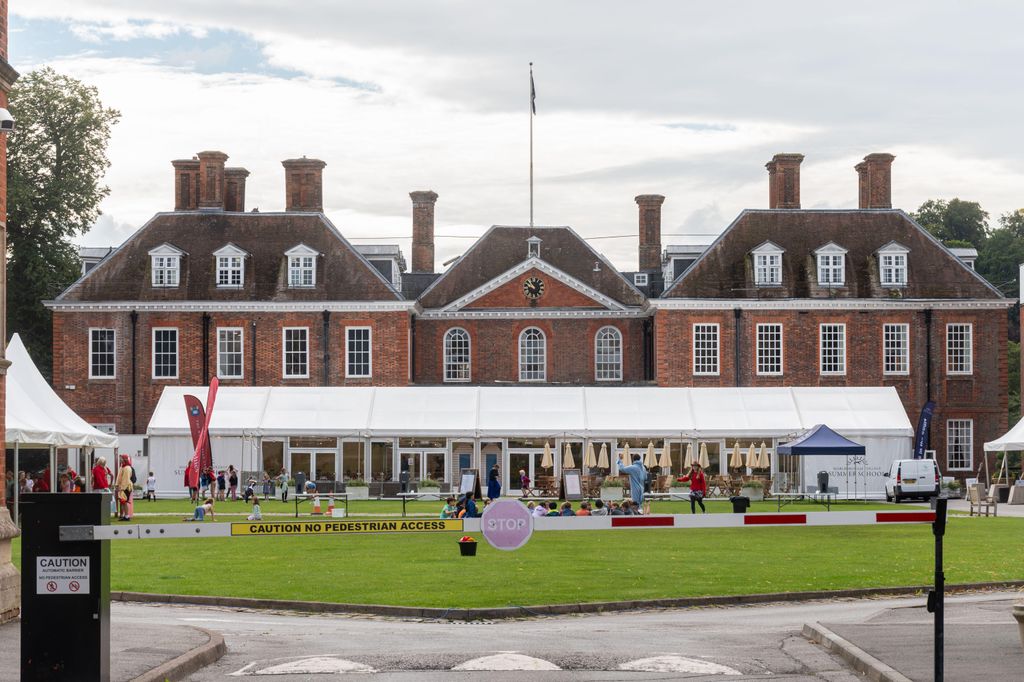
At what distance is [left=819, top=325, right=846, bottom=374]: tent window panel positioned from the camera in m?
57.4

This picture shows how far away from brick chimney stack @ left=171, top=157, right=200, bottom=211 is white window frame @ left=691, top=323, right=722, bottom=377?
19912 mm

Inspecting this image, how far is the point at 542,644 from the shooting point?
1500cm

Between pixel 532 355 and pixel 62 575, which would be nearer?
pixel 62 575

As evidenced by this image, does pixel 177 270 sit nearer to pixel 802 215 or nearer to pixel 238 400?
pixel 238 400

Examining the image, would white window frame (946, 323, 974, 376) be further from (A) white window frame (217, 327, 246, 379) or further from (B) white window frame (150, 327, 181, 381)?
(B) white window frame (150, 327, 181, 381)

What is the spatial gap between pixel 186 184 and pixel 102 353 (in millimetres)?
7617

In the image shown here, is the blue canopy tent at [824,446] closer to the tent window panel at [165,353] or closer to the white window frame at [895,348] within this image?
the white window frame at [895,348]

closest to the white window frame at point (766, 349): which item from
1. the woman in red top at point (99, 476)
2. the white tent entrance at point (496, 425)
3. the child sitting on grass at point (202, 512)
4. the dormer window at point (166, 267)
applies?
the white tent entrance at point (496, 425)

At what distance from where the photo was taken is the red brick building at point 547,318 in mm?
57312

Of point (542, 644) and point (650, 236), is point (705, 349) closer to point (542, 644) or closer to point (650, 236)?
point (650, 236)

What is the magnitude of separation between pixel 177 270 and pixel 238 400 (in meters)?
6.45

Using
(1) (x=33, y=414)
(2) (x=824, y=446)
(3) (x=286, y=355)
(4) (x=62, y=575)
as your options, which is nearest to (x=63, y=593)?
(4) (x=62, y=575)

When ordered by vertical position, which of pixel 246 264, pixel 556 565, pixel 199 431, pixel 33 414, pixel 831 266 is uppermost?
pixel 246 264

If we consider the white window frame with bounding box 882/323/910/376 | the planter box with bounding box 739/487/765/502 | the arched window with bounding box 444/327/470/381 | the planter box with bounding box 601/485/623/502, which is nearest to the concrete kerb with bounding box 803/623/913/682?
the planter box with bounding box 601/485/623/502
